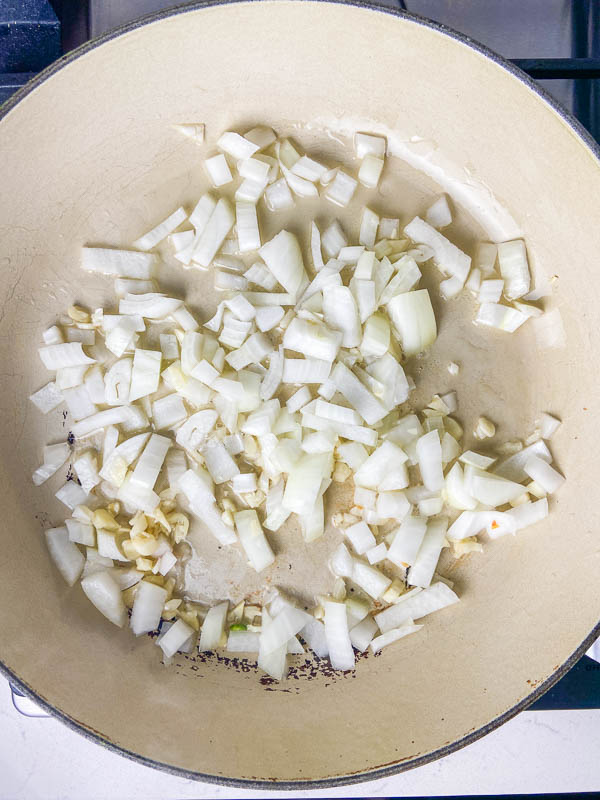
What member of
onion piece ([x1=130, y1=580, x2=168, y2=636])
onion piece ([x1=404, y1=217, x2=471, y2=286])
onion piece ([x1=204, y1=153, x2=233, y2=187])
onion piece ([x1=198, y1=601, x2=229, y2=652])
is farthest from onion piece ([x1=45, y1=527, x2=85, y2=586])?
onion piece ([x1=404, y1=217, x2=471, y2=286])

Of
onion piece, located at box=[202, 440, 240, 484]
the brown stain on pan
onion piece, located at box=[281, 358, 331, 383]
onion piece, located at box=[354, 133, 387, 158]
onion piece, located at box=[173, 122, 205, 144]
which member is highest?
onion piece, located at box=[173, 122, 205, 144]

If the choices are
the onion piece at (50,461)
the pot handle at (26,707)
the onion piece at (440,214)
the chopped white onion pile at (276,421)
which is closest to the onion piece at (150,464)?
the chopped white onion pile at (276,421)

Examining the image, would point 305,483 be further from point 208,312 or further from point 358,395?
point 208,312

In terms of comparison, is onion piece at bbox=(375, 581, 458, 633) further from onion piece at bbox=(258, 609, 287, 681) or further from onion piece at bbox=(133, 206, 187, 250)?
onion piece at bbox=(133, 206, 187, 250)

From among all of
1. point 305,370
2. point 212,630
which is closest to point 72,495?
point 212,630

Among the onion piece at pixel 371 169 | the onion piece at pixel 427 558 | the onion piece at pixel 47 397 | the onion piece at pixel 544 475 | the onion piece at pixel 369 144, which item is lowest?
the onion piece at pixel 427 558

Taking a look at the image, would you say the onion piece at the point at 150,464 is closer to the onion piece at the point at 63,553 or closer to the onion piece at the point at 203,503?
the onion piece at the point at 203,503

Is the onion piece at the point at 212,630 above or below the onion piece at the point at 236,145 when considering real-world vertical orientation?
below
